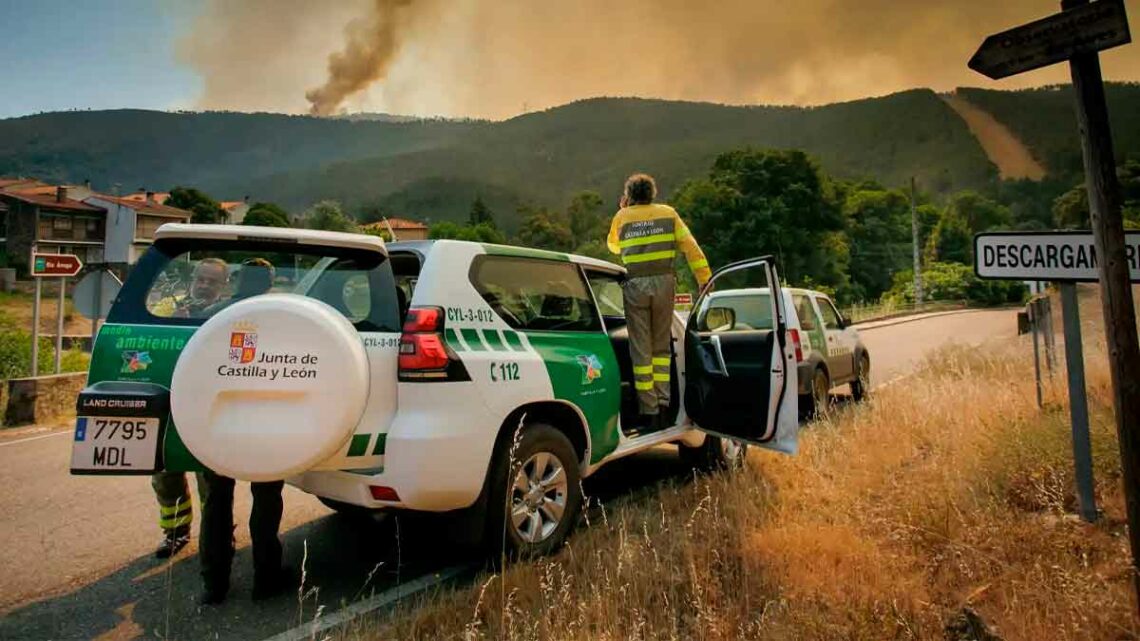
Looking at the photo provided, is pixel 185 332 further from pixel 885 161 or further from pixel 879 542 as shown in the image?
pixel 885 161

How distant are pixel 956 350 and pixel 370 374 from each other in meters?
12.1

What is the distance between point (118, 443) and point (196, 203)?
10171 centimetres

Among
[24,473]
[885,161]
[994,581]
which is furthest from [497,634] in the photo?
[885,161]

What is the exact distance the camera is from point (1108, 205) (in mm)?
2834

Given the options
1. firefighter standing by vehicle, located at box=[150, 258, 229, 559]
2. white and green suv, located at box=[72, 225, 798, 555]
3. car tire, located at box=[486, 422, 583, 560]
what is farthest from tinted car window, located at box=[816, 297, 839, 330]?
firefighter standing by vehicle, located at box=[150, 258, 229, 559]

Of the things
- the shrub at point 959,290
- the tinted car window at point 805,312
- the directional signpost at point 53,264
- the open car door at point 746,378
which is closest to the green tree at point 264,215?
the shrub at point 959,290

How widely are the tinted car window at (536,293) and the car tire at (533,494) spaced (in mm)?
684

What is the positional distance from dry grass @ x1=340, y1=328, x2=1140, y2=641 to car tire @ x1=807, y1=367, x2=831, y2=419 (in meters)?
2.72

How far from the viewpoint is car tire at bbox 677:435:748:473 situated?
5254 millimetres

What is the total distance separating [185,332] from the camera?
3010 mm

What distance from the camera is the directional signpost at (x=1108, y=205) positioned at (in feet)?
9.16

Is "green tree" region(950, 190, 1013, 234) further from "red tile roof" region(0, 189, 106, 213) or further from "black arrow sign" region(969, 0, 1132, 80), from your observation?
"red tile roof" region(0, 189, 106, 213)

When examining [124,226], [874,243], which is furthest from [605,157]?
[124,226]

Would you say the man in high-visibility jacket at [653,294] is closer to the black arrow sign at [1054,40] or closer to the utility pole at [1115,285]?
the black arrow sign at [1054,40]
